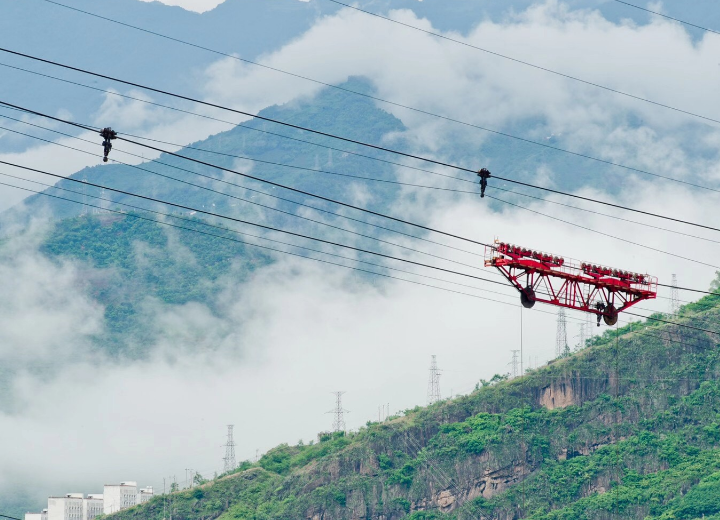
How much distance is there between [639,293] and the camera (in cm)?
6394

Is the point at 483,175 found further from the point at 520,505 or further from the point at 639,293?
the point at 520,505

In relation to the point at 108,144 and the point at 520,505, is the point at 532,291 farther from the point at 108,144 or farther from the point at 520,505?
the point at 520,505

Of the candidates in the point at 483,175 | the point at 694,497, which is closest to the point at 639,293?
the point at 483,175

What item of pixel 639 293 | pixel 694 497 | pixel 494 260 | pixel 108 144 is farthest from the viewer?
pixel 694 497

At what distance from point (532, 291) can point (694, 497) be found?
12219 centimetres

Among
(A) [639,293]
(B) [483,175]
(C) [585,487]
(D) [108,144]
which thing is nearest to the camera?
(D) [108,144]

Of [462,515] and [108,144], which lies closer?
[108,144]

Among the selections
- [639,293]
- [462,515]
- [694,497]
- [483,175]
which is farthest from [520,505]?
[483,175]

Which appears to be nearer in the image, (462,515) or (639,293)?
(639,293)

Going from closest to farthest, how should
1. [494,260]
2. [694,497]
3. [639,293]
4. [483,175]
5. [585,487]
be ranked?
[483,175] < [494,260] < [639,293] < [694,497] < [585,487]

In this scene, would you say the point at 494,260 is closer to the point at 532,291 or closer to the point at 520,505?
the point at 532,291

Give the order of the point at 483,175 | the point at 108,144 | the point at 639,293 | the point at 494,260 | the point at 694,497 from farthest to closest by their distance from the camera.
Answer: the point at 694,497 < the point at 639,293 < the point at 494,260 < the point at 483,175 < the point at 108,144

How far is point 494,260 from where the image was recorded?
193 ft

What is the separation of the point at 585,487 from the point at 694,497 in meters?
21.0
